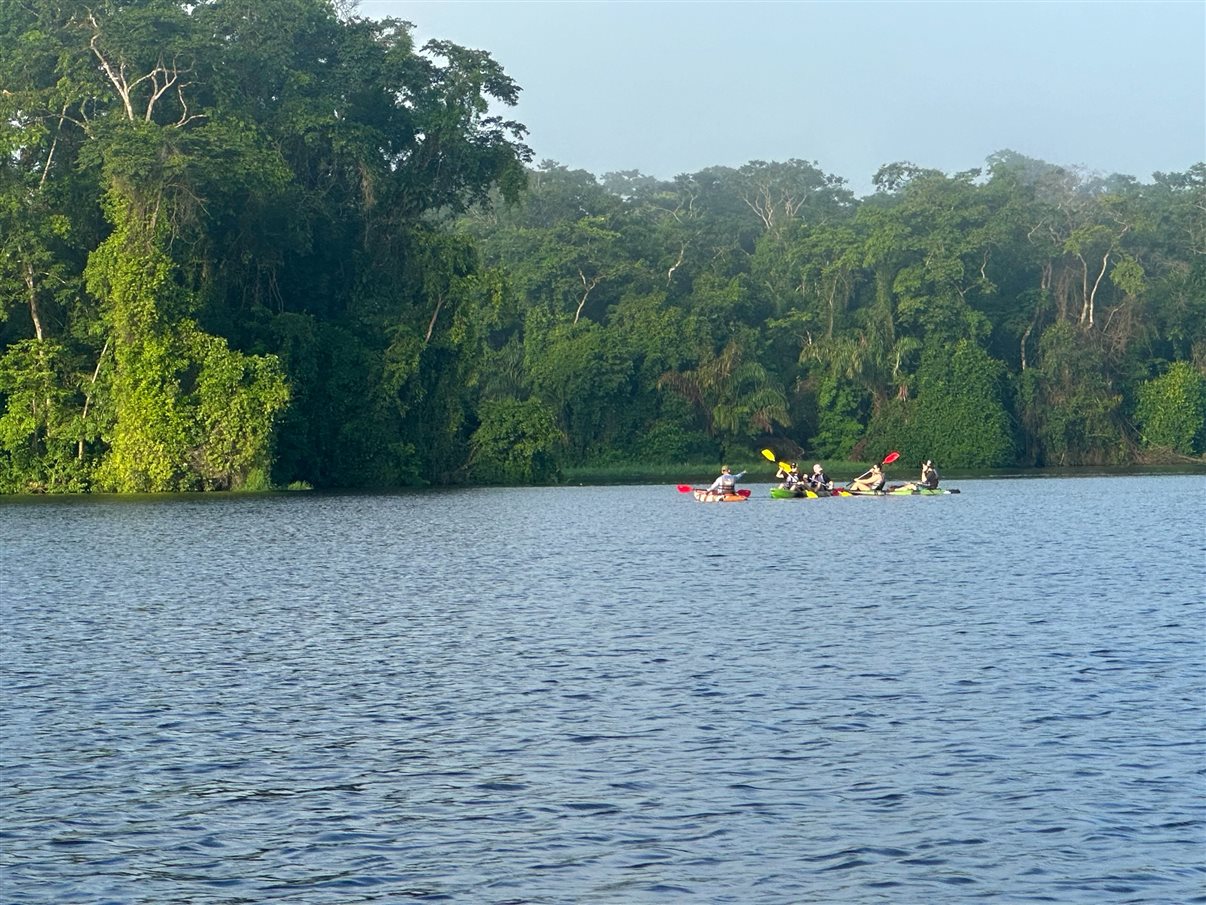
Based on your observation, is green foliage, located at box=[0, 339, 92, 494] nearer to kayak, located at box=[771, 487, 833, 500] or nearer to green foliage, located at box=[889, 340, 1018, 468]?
kayak, located at box=[771, 487, 833, 500]

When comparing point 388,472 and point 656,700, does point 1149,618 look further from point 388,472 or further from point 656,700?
point 388,472

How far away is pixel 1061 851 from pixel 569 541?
25.1m

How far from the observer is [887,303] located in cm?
7812

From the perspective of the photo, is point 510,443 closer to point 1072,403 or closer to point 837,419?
point 837,419

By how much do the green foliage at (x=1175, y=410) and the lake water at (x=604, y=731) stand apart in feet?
164

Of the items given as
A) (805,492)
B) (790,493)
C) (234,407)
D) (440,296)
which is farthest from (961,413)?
(234,407)

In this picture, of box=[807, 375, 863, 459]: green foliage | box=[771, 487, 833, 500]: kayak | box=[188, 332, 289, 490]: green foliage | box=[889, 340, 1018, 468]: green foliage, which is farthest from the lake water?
box=[807, 375, 863, 459]: green foliage

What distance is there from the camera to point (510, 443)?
6328 centimetres

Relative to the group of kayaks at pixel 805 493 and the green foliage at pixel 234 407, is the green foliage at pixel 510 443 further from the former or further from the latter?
the green foliage at pixel 234 407

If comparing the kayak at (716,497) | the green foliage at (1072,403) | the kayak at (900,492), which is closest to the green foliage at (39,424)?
the kayak at (716,497)

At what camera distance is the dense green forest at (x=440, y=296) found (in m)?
53.6

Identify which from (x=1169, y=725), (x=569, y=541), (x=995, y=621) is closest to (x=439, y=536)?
(x=569, y=541)

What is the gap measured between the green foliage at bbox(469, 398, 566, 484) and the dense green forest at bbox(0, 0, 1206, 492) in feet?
0.51

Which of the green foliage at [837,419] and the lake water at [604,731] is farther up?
the green foliage at [837,419]
